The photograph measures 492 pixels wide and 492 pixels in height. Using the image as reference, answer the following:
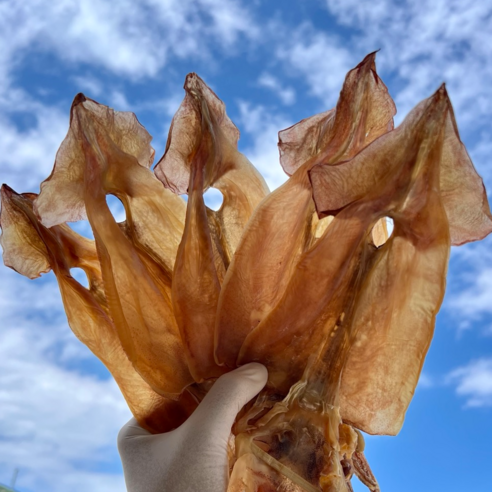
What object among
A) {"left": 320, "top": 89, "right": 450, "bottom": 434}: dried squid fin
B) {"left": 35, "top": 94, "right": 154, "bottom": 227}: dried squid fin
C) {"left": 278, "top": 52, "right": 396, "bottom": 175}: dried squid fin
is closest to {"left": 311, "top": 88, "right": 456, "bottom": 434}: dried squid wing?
{"left": 320, "top": 89, "right": 450, "bottom": 434}: dried squid fin

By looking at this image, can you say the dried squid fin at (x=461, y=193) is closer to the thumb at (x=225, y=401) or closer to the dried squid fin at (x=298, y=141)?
the dried squid fin at (x=298, y=141)

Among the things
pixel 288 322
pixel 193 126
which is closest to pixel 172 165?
pixel 193 126

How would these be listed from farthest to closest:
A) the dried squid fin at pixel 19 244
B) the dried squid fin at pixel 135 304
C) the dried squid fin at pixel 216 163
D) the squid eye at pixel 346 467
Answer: the dried squid fin at pixel 19 244
the dried squid fin at pixel 216 163
the dried squid fin at pixel 135 304
the squid eye at pixel 346 467

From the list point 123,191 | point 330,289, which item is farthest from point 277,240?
point 123,191

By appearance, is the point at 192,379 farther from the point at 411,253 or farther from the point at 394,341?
the point at 411,253

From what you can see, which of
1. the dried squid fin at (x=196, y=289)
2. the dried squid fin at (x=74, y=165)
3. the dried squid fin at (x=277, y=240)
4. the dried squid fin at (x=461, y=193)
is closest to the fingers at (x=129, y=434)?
the dried squid fin at (x=196, y=289)
